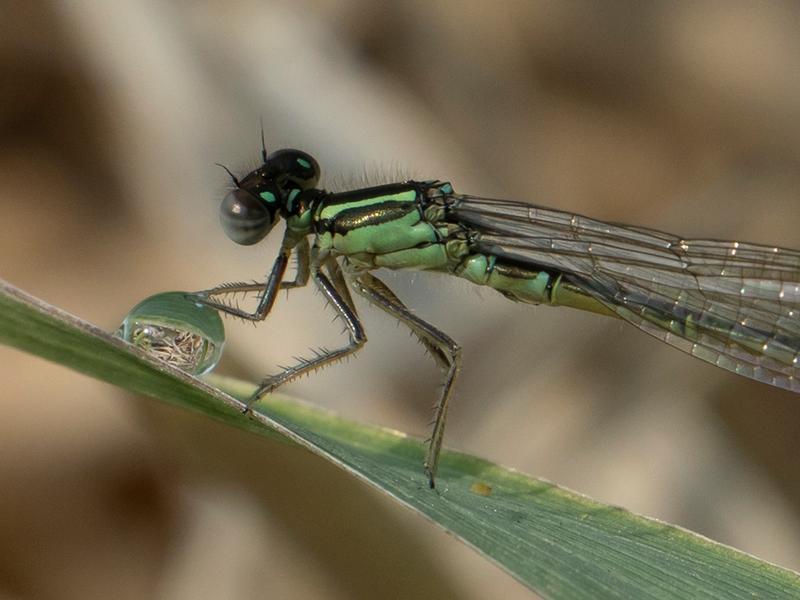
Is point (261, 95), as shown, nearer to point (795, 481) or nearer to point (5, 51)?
point (5, 51)

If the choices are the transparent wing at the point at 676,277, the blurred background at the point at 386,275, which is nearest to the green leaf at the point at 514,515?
the blurred background at the point at 386,275

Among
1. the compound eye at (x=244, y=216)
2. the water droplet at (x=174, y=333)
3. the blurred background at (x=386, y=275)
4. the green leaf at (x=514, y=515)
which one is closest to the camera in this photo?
the green leaf at (x=514, y=515)

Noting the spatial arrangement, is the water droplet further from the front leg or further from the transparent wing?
the transparent wing

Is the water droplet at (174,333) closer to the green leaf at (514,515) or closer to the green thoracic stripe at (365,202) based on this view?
the green leaf at (514,515)

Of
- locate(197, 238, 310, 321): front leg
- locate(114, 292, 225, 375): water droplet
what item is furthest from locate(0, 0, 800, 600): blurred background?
locate(114, 292, 225, 375): water droplet

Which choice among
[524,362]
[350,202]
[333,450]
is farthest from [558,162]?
[333,450]

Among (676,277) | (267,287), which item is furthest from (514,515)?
(676,277)
